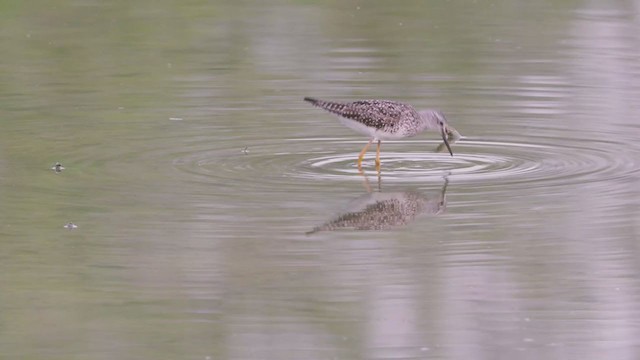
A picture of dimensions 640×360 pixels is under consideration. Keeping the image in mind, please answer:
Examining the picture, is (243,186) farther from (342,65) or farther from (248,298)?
(342,65)

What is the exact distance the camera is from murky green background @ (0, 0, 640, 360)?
28.1ft

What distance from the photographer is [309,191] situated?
11781 millimetres

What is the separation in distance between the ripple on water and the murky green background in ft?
0.12

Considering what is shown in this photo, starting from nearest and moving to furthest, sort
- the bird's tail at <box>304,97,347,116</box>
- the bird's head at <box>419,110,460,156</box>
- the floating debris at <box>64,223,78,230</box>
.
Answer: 1. the floating debris at <box>64,223,78,230</box>
2. the bird's tail at <box>304,97,347,116</box>
3. the bird's head at <box>419,110,460,156</box>

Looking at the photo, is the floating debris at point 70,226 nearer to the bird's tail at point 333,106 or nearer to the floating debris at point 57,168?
the floating debris at point 57,168

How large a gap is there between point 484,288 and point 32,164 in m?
4.75

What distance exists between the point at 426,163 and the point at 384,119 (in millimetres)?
499

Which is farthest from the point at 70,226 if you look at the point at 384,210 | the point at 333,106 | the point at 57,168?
the point at 333,106

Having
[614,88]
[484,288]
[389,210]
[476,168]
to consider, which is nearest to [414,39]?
[614,88]

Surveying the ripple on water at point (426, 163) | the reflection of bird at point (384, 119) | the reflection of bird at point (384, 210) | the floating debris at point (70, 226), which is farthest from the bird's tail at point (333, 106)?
the floating debris at point (70, 226)

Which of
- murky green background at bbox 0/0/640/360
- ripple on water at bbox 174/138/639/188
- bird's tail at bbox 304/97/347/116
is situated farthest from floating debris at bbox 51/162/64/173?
bird's tail at bbox 304/97/347/116

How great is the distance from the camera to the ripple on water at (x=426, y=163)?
1228cm

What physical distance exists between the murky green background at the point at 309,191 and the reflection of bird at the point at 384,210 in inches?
1.4

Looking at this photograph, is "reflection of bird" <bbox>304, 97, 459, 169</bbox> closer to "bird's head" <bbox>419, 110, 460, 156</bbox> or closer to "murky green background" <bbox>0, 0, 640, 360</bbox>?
"bird's head" <bbox>419, 110, 460, 156</bbox>
